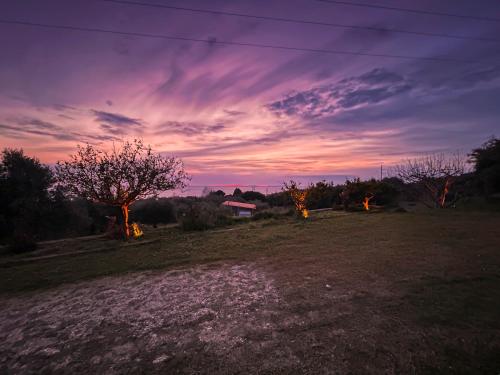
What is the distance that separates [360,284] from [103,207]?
2400 centimetres

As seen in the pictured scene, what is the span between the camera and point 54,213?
1582cm

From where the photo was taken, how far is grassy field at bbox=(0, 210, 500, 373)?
2865 millimetres

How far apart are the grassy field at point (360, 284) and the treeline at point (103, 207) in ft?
15.8

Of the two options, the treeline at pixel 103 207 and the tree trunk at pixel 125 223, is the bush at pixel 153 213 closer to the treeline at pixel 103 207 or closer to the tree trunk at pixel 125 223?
the treeline at pixel 103 207

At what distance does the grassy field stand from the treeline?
15.8ft

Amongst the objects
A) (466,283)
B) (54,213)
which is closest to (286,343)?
(466,283)

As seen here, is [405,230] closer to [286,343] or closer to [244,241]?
[244,241]

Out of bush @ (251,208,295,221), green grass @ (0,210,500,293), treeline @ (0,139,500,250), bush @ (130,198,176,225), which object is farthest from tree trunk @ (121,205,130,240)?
bush @ (130,198,176,225)

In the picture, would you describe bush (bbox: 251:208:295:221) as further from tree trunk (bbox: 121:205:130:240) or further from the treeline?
tree trunk (bbox: 121:205:130:240)

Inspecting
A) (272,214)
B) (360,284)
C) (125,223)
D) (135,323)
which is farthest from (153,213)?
(360,284)

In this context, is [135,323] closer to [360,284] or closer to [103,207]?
[360,284]

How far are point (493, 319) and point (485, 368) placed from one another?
4.22 ft

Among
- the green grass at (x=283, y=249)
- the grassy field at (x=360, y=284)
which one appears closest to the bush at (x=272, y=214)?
the green grass at (x=283, y=249)

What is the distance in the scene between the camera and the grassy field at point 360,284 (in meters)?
2.87
